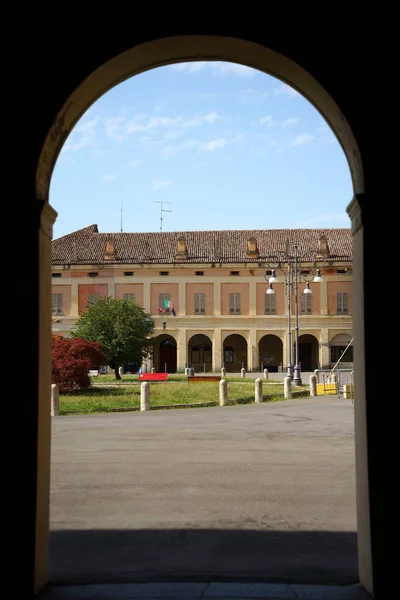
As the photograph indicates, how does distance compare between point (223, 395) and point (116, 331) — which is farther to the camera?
point (116, 331)

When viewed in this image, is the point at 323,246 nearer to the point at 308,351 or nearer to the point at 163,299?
the point at 308,351

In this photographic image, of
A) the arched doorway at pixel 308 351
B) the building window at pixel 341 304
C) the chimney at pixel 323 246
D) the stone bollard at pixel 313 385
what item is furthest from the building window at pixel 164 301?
the stone bollard at pixel 313 385

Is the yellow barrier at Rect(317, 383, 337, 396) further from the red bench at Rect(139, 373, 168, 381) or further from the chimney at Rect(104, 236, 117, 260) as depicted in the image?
the chimney at Rect(104, 236, 117, 260)

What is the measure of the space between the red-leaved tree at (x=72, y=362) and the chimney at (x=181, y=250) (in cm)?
2543

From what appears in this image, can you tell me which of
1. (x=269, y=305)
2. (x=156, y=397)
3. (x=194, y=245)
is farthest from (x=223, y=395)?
(x=194, y=245)

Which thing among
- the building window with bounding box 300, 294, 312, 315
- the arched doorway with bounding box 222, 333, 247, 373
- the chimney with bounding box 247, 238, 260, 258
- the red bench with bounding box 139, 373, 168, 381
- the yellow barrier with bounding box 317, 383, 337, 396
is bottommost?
the yellow barrier with bounding box 317, 383, 337, 396

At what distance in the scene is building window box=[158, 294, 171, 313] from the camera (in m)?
50.0

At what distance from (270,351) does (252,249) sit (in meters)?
7.43

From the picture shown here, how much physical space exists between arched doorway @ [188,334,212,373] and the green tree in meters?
15.6

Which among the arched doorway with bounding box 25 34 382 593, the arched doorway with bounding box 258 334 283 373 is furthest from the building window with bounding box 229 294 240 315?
the arched doorway with bounding box 25 34 382 593

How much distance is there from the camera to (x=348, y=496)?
305 inches

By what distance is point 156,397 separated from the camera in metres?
22.5
